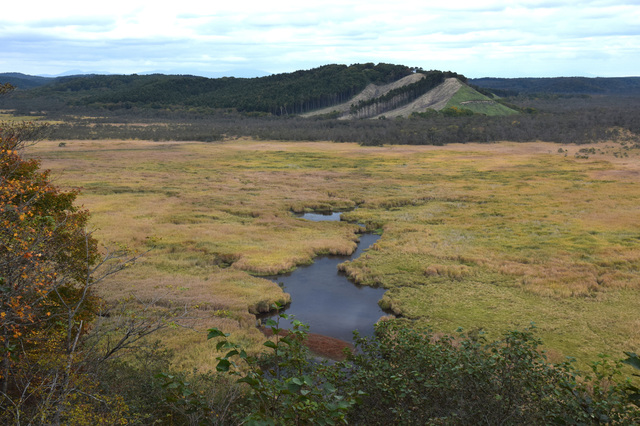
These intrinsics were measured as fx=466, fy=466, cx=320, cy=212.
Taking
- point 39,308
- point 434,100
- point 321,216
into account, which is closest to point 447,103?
point 434,100

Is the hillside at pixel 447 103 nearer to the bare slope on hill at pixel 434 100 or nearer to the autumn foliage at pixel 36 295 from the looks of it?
the bare slope on hill at pixel 434 100

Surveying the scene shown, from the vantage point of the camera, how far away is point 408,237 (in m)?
35.0

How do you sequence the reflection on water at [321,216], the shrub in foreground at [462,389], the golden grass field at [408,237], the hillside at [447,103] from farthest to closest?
the hillside at [447,103], the reflection on water at [321,216], the golden grass field at [408,237], the shrub in foreground at [462,389]

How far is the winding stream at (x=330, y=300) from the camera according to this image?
72.9ft

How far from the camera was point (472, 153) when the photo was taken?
87.5 meters

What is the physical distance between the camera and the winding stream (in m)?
22.2

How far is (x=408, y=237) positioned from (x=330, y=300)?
11.9m

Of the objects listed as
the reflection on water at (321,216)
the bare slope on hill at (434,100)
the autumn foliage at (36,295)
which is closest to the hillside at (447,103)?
the bare slope on hill at (434,100)

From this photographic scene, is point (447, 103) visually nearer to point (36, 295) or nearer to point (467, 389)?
point (467, 389)

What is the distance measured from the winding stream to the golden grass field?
1004mm

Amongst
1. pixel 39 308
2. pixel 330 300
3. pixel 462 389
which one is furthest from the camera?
pixel 330 300

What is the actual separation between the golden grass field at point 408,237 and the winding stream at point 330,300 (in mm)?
1004

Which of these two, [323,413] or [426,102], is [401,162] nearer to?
[323,413]

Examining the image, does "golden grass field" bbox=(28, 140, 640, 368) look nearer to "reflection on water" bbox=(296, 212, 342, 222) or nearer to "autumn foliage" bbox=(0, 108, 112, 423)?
"reflection on water" bbox=(296, 212, 342, 222)
